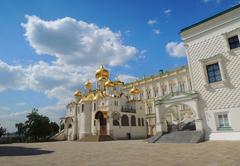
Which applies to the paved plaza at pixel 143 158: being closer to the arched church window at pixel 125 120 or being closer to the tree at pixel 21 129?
the arched church window at pixel 125 120

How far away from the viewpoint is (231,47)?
Result: 642 inches

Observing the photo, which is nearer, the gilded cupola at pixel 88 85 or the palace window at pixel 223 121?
the palace window at pixel 223 121

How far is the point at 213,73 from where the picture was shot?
1705 cm

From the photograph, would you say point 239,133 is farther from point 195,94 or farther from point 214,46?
point 214,46

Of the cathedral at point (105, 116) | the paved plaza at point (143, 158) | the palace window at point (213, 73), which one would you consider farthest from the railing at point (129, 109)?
the paved plaza at point (143, 158)

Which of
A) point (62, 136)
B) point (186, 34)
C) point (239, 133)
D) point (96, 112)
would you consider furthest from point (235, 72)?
point (62, 136)

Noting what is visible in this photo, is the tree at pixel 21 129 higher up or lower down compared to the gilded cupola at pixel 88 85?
lower down

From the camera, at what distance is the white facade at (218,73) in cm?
1534

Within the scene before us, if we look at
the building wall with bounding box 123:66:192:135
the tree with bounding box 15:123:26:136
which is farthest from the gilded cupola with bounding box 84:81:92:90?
the tree with bounding box 15:123:26:136

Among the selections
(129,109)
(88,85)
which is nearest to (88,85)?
(88,85)

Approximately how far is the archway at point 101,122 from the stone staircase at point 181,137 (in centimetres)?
1555

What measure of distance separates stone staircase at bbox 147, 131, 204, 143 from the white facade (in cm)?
109

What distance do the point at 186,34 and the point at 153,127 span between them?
25379mm

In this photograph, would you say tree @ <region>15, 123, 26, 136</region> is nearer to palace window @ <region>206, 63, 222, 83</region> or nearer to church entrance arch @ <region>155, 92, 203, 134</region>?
church entrance arch @ <region>155, 92, 203, 134</region>
